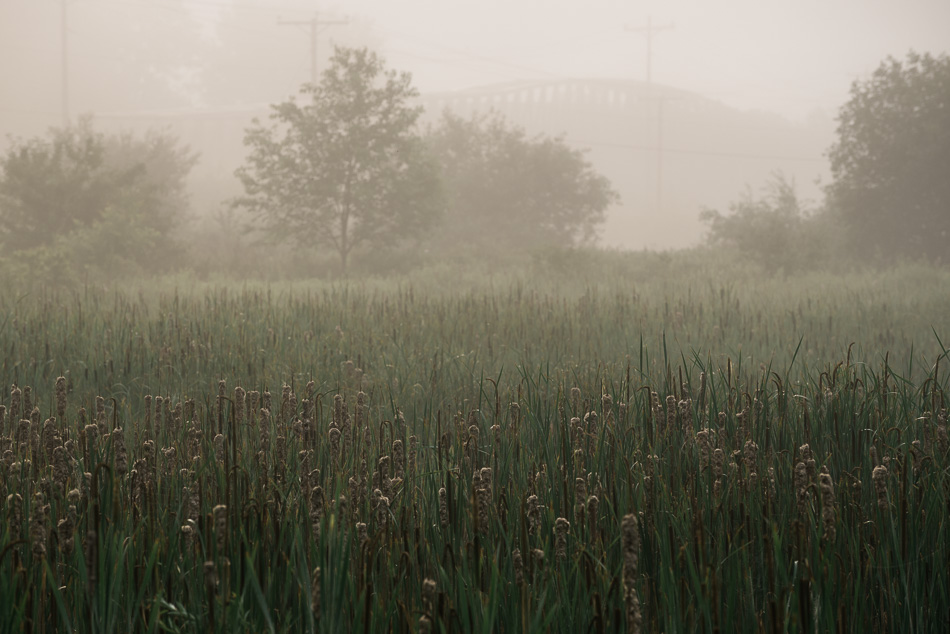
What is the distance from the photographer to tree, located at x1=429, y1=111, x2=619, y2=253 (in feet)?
113

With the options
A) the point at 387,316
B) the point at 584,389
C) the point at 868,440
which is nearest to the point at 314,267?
the point at 387,316

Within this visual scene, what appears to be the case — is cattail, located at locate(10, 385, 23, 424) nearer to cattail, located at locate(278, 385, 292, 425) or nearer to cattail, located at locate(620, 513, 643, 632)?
cattail, located at locate(278, 385, 292, 425)

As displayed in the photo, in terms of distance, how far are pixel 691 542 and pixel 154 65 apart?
80783mm

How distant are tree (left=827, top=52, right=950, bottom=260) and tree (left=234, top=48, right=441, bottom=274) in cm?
1565

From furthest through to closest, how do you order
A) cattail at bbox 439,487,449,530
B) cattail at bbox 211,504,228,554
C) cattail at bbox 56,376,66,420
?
cattail at bbox 56,376,66,420
cattail at bbox 439,487,449,530
cattail at bbox 211,504,228,554

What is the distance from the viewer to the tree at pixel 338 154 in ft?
77.1

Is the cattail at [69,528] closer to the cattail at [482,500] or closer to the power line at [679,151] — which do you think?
the cattail at [482,500]

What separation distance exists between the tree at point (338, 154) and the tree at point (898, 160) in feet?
51.3

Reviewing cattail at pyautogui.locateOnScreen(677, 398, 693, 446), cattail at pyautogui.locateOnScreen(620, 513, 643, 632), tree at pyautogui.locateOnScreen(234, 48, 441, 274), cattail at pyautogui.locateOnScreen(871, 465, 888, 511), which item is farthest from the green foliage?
cattail at pyautogui.locateOnScreen(620, 513, 643, 632)

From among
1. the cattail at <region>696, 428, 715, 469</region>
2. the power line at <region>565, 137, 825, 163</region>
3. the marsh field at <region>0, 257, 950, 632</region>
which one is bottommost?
the marsh field at <region>0, 257, 950, 632</region>

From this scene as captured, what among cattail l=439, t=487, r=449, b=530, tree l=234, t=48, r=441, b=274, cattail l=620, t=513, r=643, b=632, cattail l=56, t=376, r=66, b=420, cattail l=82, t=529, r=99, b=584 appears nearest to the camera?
cattail l=620, t=513, r=643, b=632

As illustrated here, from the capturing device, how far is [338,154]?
23.7 metres

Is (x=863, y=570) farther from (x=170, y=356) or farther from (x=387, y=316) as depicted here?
(x=387, y=316)

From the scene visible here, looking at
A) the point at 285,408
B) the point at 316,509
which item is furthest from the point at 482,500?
the point at 285,408
